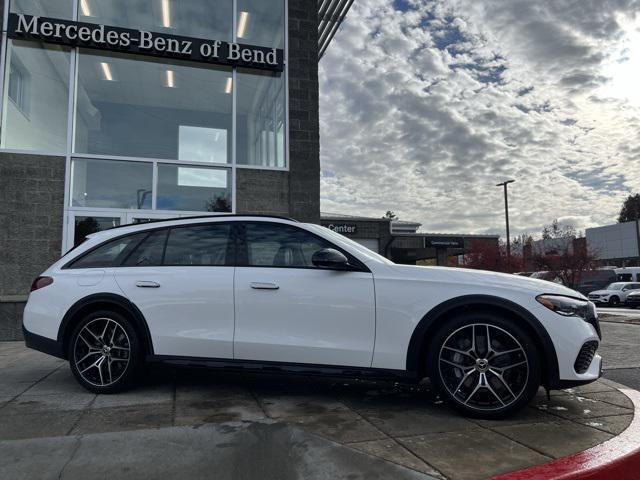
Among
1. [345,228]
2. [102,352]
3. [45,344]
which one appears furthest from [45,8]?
[345,228]

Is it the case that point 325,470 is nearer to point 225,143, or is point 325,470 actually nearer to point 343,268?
point 343,268

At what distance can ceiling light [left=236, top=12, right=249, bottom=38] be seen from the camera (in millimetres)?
10602

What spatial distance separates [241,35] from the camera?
417 inches

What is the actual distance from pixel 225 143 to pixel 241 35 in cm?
243

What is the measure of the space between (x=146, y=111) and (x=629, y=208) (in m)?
86.3

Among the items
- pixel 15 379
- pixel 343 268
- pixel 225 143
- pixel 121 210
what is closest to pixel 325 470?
pixel 343 268

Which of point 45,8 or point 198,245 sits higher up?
point 45,8

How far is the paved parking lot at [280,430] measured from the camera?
9.23 feet

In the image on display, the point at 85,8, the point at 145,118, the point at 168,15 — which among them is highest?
the point at 168,15

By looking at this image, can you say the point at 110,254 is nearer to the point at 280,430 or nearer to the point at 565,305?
the point at 280,430

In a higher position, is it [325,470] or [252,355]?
[252,355]

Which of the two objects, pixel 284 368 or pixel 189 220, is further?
pixel 189 220

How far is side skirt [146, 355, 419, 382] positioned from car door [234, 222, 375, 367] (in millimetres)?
45

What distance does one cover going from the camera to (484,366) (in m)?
3.66
